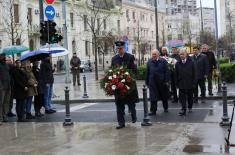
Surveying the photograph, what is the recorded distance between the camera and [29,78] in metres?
14.9

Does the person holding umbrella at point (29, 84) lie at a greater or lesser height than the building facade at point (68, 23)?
lesser

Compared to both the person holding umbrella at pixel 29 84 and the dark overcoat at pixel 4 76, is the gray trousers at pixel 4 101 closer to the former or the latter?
→ the dark overcoat at pixel 4 76

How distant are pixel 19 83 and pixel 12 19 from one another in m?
37.7

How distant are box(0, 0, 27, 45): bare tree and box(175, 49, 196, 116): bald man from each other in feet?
126

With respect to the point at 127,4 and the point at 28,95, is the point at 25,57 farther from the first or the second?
the point at 127,4

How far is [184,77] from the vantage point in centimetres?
1397

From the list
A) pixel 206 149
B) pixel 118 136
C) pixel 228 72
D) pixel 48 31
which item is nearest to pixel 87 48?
pixel 228 72

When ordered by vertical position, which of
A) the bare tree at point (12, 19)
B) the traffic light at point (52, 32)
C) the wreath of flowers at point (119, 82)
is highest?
the bare tree at point (12, 19)

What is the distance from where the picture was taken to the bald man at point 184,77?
13.9m

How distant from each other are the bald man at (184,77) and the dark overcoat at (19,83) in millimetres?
4237

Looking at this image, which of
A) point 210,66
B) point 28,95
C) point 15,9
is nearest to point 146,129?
point 28,95

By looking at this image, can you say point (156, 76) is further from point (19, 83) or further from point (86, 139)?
point (86, 139)

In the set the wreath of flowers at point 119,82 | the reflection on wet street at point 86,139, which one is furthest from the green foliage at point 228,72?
the wreath of flowers at point 119,82

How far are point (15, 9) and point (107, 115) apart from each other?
43270 mm
